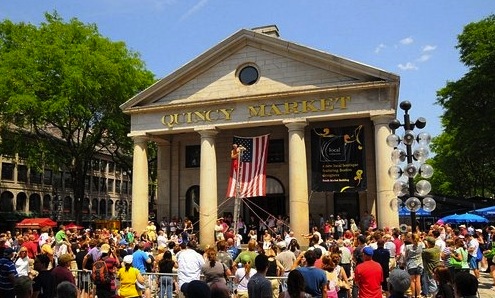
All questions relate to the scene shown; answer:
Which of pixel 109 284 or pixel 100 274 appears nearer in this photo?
pixel 100 274

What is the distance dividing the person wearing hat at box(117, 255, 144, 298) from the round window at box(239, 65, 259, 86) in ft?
60.5

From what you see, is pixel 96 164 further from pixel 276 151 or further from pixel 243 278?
pixel 243 278

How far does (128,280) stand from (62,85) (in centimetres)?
2750

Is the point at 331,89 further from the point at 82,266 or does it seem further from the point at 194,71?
the point at 82,266

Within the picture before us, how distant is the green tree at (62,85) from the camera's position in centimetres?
3381

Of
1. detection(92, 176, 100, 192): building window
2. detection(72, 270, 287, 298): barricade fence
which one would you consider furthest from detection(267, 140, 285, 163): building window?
detection(92, 176, 100, 192): building window

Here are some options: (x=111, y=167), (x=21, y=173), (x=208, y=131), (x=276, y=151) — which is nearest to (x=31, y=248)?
(x=208, y=131)

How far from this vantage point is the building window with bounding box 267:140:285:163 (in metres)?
29.8

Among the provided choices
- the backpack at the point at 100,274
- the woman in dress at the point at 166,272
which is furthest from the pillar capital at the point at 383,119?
the backpack at the point at 100,274

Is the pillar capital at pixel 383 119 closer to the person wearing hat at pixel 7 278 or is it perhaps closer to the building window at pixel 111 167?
the person wearing hat at pixel 7 278

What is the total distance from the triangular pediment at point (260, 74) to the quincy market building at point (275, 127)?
Answer: 0.19ft

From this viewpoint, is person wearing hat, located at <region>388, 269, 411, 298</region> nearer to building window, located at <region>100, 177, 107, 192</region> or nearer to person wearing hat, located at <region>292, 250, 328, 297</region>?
person wearing hat, located at <region>292, 250, 328, 297</region>

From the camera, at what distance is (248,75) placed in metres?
27.5

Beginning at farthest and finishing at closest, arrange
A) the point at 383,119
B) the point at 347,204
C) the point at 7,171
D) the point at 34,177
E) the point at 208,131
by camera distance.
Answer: the point at 34,177
the point at 7,171
the point at 347,204
the point at 208,131
the point at 383,119
